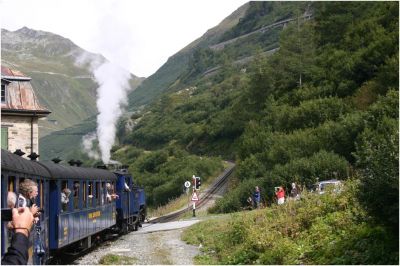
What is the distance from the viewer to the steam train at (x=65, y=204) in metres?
10.6

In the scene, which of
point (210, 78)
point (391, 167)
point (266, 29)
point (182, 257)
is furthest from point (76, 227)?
point (266, 29)

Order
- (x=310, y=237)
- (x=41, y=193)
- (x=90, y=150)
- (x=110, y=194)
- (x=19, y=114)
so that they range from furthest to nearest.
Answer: (x=90, y=150)
(x=19, y=114)
(x=110, y=194)
(x=310, y=237)
(x=41, y=193)

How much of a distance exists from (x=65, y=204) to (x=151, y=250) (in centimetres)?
520

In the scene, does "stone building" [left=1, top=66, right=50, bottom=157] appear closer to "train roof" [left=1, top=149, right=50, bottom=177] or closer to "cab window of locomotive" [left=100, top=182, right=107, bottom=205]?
"cab window of locomotive" [left=100, top=182, right=107, bottom=205]

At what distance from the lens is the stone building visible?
133 feet

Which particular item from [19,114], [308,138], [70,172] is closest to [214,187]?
[308,138]

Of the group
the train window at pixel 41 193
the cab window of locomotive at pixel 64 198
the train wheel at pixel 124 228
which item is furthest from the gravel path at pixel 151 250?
the train window at pixel 41 193

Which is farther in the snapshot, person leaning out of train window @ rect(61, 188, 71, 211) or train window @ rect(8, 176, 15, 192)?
person leaning out of train window @ rect(61, 188, 71, 211)

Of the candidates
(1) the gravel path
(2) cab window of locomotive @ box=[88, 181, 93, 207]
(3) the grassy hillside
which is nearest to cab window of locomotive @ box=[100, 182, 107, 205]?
(1) the gravel path

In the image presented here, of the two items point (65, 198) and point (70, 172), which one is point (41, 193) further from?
point (70, 172)

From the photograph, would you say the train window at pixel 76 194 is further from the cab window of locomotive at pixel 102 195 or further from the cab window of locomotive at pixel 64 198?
the cab window of locomotive at pixel 102 195

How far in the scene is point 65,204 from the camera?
15.9 metres

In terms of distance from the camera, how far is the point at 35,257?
460 inches

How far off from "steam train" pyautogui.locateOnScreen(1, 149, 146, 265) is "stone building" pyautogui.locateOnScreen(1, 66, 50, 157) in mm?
15083
